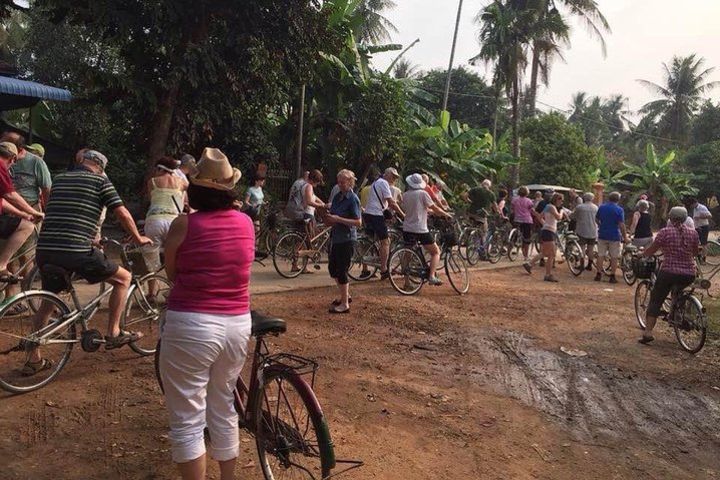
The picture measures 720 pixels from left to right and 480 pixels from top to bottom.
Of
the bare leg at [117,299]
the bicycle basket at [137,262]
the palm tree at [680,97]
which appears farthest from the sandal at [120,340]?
the palm tree at [680,97]

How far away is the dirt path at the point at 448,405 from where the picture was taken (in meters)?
3.59

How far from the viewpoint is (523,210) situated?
1391 centimetres

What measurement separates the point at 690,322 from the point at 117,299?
6.03 m

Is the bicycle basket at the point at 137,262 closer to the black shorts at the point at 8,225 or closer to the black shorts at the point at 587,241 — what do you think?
the black shorts at the point at 8,225

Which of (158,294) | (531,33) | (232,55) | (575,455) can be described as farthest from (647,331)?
(531,33)

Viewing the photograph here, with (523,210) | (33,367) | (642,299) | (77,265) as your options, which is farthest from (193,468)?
(523,210)

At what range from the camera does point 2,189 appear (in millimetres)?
5246

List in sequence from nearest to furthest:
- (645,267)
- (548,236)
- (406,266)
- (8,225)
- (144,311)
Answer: (144,311)
(8,225)
(645,267)
(406,266)
(548,236)

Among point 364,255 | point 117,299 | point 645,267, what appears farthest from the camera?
point 364,255

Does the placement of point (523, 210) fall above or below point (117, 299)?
above

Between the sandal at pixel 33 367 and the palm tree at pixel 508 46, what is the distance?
22814 millimetres

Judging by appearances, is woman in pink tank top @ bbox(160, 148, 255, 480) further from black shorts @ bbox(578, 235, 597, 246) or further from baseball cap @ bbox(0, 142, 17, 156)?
black shorts @ bbox(578, 235, 597, 246)

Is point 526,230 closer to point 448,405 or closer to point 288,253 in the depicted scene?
point 288,253

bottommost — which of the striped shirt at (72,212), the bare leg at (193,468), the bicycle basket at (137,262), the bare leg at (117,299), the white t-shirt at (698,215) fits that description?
the bare leg at (193,468)
